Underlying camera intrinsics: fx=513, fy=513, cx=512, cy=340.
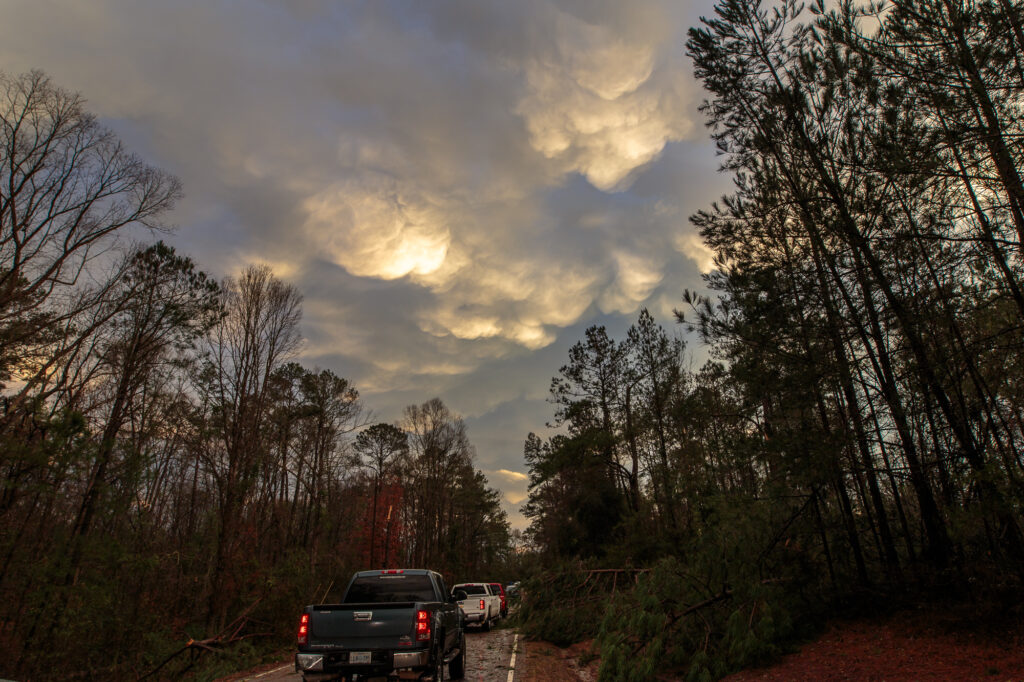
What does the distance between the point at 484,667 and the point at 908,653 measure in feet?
26.2

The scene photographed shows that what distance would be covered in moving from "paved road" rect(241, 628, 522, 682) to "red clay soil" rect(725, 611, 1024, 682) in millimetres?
4387

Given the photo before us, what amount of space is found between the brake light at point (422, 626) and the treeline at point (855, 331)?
403cm

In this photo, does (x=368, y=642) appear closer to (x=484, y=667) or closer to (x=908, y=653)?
(x=484, y=667)

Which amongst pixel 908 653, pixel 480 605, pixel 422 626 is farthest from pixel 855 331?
pixel 480 605

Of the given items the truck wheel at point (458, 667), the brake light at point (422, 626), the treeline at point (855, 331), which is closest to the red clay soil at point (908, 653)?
the treeline at point (855, 331)

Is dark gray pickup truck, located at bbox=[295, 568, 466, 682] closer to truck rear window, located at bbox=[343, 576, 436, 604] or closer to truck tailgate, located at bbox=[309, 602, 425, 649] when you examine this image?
truck tailgate, located at bbox=[309, 602, 425, 649]

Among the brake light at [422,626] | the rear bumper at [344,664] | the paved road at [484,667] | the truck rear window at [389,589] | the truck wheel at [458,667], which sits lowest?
the paved road at [484,667]

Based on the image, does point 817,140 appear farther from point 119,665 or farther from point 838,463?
point 119,665

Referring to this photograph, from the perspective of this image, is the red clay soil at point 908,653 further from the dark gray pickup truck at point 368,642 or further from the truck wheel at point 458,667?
the dark gray pickup truck at point 368,642

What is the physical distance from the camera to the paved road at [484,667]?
1005cm

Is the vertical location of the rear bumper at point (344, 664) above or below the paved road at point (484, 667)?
above

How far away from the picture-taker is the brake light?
258 inches

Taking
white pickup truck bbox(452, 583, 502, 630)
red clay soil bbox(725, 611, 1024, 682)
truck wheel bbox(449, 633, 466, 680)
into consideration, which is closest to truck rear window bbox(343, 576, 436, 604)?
truck wheel bbox(449, 633, 466, 680)

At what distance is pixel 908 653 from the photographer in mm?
8289
